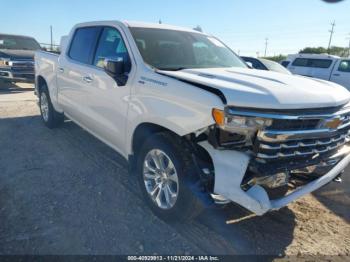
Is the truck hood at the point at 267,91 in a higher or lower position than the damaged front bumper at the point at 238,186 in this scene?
higher

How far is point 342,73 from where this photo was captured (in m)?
13.6

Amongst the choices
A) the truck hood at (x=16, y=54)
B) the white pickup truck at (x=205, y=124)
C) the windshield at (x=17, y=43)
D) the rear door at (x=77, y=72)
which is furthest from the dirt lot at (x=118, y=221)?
the windshield at (x=17, y=43)

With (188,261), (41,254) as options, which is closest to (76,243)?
(41,254)

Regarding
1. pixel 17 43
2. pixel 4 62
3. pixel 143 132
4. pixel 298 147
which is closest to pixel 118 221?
pixel 143 132

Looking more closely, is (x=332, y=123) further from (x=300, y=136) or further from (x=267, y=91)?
(x=267, y=91)

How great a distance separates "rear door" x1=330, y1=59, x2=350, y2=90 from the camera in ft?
44.1

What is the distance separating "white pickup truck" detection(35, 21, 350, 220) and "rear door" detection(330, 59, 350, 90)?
1112 centimetres

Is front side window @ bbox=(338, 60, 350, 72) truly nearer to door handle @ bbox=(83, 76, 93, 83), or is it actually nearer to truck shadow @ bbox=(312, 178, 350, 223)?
truck shadow @ bbox=(312, 178, 350, 223)

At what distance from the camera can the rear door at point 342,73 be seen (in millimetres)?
13445

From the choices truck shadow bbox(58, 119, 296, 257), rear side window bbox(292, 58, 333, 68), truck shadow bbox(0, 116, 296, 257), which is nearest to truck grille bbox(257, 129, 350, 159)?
truck shadow bbox(58, 119, 296, 257)

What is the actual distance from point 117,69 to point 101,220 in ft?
5.20

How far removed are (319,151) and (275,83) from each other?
718mm

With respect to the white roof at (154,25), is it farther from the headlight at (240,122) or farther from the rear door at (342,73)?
the rear door at (342,73)

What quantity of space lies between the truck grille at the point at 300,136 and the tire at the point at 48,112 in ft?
15.0
